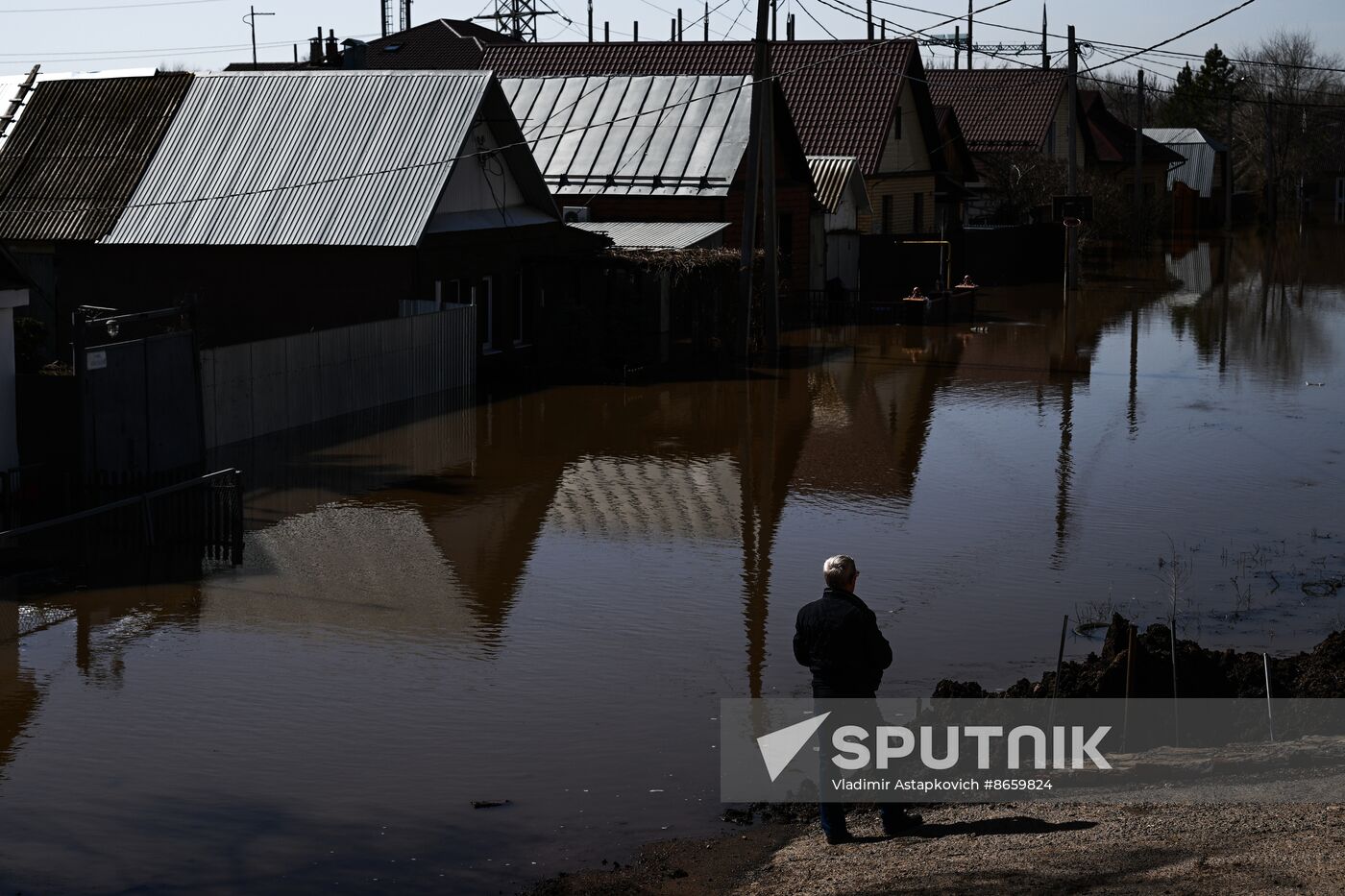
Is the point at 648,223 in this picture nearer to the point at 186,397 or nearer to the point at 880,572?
the point at 186,397

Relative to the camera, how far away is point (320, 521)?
1670cm

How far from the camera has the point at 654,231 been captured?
34.7 m

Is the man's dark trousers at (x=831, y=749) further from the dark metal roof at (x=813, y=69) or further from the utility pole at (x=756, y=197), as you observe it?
the dark metal roof at (x=813, y=69)

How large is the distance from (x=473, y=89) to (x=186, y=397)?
12359 millimetres

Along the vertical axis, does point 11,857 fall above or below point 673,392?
below

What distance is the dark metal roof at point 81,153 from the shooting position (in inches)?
1125

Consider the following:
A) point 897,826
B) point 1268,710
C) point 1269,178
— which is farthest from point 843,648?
point 1269,178

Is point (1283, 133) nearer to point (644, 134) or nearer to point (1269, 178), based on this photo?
point (1269, 178)

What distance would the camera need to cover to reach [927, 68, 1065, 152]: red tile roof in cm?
6288

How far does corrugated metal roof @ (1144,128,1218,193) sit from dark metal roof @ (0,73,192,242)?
6385 cm

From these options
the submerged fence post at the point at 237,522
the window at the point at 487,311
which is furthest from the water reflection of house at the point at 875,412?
the submerged fence post at the point at 237,522

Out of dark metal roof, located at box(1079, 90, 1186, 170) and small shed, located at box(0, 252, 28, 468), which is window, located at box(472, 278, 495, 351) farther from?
dark metal roof, located at box(1079, 90, 1186, 170)

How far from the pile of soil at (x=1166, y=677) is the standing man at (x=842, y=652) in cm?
222

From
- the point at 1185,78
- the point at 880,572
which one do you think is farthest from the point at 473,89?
the point at 1185,78
